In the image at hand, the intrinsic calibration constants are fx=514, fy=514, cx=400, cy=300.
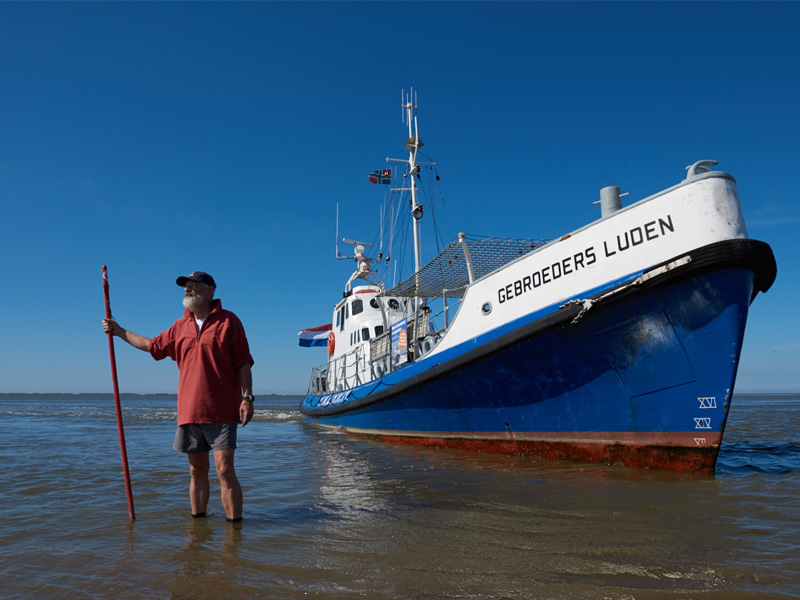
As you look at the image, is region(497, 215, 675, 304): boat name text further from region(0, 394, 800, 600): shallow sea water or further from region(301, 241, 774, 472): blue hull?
region(0, 394, 800, 600): shallow sea water

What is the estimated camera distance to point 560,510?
149 inches

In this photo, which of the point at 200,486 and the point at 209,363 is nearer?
the point at 209,363

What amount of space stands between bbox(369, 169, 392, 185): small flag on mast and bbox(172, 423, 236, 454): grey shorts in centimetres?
1330

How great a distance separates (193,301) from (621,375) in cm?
460

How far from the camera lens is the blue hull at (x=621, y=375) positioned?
207 inches

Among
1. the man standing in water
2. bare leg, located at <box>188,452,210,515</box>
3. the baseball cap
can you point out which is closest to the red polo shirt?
the man standing in water

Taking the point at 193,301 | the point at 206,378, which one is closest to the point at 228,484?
the point at 206,378

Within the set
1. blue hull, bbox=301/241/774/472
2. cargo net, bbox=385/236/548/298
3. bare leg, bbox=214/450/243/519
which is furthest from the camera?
cargo net, bbox=385/236/548/298

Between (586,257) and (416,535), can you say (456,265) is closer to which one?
(586,257)

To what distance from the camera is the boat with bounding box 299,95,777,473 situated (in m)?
5.25

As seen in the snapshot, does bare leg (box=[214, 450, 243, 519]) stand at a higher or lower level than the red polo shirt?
lower

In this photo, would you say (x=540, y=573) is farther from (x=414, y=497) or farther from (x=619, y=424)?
(x=619, y=424)

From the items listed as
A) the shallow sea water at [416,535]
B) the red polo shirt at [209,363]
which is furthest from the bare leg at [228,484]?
the red polo shirt at [209,363]

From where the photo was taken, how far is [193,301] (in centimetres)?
349
